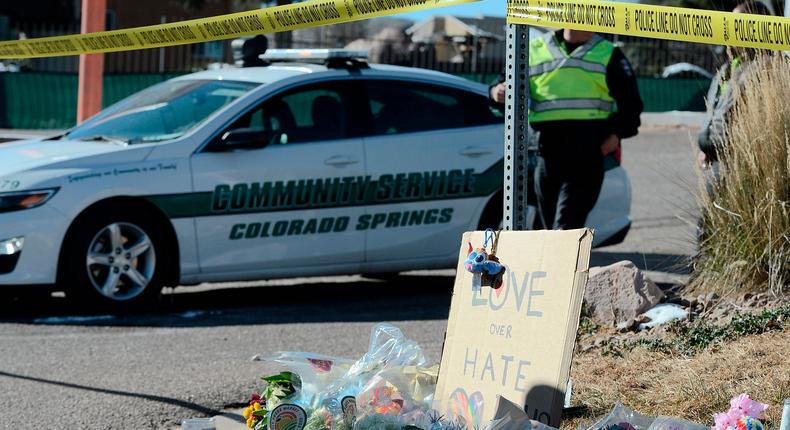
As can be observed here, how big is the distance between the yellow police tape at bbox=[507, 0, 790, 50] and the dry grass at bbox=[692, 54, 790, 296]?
6.73 ft

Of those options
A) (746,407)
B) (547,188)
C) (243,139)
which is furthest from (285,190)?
(746,407)

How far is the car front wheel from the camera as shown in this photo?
7320mm

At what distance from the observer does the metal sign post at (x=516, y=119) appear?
442 centimetres

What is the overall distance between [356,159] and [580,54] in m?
1.93

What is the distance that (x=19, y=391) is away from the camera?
552cm

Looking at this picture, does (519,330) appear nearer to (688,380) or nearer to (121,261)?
(688,380)

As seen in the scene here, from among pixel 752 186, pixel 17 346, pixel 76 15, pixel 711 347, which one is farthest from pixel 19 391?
pixel 76 15

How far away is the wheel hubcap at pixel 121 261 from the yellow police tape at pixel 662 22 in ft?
13.0

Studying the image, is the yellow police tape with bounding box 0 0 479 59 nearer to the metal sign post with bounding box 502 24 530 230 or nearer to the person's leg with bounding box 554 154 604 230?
the metal sign post with bounding box 502 24 530 230

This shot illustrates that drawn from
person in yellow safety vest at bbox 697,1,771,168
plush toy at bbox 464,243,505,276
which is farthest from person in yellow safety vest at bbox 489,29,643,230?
plush toy at bbox 464,243,505,276

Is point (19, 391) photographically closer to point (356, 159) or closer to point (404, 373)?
point (404, 373)

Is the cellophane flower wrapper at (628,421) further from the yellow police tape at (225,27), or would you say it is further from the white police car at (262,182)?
the white police car at (262,182)

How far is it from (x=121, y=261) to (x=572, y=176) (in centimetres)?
284

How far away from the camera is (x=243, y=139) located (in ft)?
25.5
